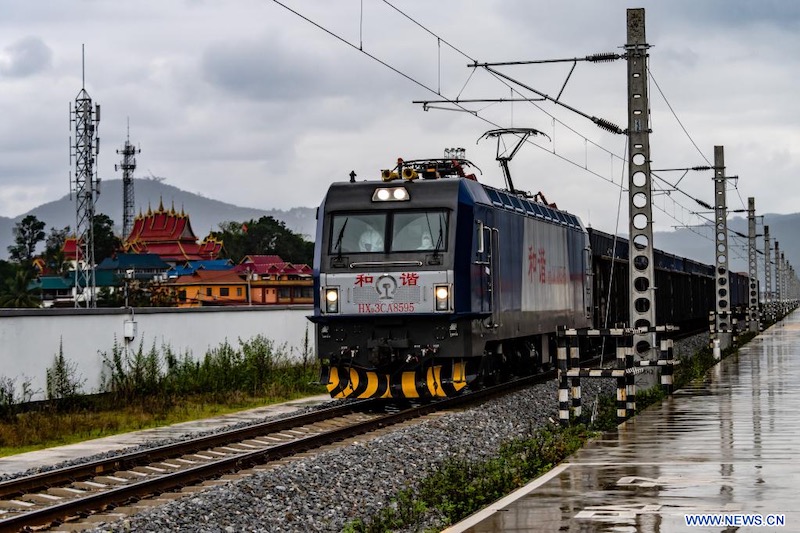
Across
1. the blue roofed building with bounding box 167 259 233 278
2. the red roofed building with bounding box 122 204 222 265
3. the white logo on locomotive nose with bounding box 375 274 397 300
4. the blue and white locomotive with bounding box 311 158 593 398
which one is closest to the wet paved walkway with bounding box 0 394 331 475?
the blue and white locomotive with bounding box 311 158 593 398

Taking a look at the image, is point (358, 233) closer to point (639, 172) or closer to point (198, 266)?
point (639, 172)

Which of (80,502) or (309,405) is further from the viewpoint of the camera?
(309,405)

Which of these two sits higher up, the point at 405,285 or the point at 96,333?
the point at 405,285

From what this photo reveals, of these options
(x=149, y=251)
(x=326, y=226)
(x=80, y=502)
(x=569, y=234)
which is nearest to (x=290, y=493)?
(x=80, y=502)

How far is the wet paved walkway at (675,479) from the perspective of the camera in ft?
31.1

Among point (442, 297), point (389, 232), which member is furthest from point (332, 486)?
point (389, 232)

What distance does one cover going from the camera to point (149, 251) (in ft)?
572

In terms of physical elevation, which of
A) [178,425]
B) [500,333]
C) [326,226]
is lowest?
[178,425]

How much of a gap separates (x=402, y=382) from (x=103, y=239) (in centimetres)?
13321

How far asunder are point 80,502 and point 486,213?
1159 centimetres

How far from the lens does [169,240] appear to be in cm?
17488

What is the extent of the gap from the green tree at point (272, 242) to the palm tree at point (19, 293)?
26598 mm

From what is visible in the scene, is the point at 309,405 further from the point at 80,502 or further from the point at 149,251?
the point at 149,251

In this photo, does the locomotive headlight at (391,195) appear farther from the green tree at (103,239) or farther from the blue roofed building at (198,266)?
the green tree at (103,239)
